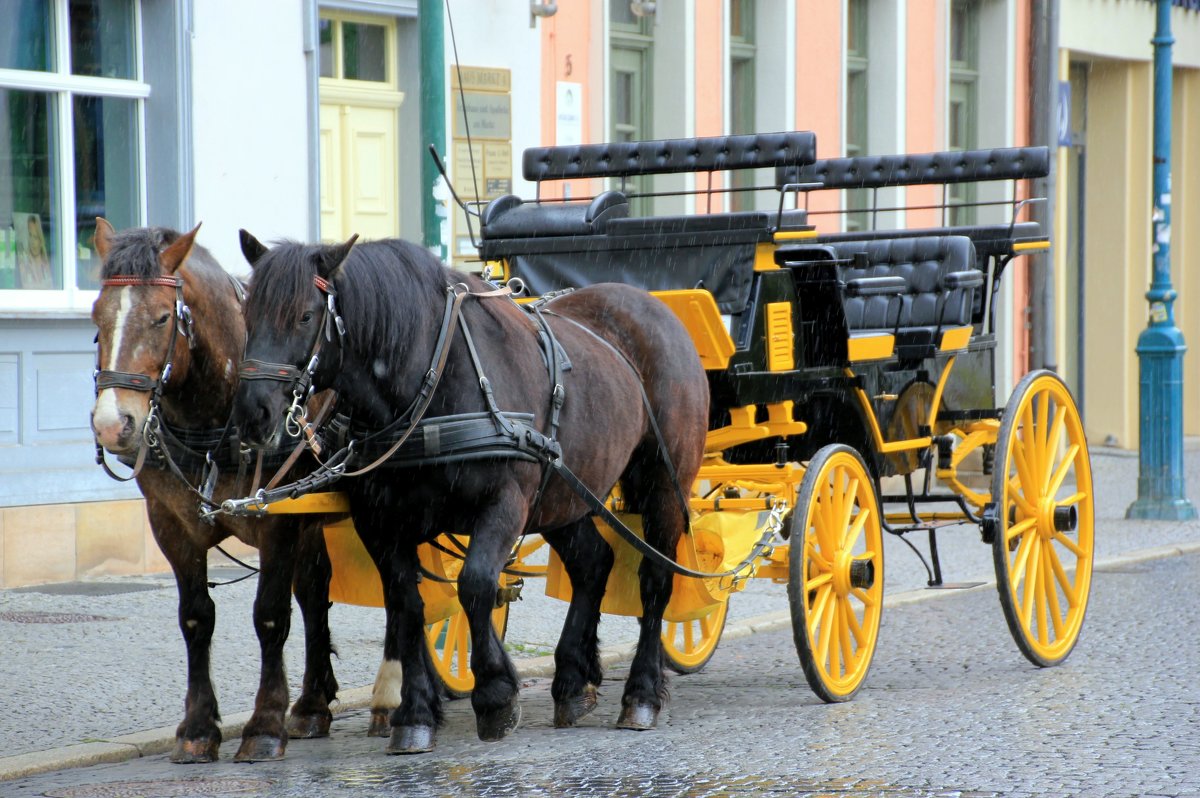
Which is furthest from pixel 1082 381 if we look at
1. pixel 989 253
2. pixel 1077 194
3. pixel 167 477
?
pixel 167 477

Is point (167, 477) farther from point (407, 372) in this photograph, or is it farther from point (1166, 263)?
point (1166, 263)

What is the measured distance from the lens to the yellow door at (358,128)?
1225cm

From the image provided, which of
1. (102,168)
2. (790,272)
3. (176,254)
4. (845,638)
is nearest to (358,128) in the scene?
(102,168)

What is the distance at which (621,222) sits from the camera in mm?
7922

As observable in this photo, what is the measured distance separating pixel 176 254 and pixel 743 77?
1074 cm

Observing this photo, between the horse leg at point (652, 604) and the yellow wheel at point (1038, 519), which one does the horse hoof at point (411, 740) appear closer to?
the horse leg at point (652, 604)

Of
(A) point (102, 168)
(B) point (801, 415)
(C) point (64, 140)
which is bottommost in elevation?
(B) point (801, 415)

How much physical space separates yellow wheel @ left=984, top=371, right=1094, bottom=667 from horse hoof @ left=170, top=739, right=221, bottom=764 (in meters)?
3.37

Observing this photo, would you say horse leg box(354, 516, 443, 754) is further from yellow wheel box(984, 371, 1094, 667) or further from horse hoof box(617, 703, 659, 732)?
yellow wheel box(984, 371, 1094, 667)

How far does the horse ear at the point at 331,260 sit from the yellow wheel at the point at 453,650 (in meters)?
2.18

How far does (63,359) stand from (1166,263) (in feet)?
27.0

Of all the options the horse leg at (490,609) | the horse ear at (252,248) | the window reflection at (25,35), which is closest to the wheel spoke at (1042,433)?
the horse leg at (490,609)

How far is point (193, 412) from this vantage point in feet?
19.5

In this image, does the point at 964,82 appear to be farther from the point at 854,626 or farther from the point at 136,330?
the point at 136,330
